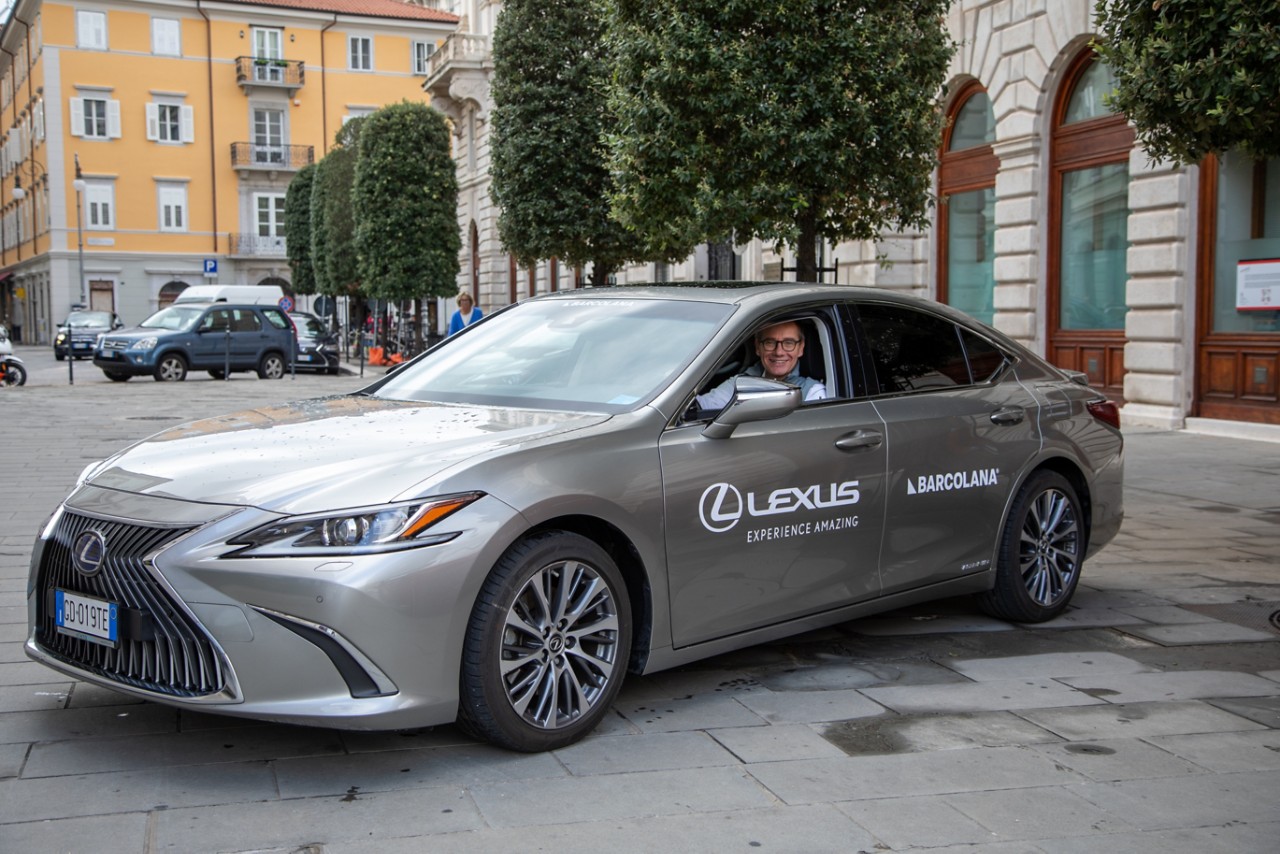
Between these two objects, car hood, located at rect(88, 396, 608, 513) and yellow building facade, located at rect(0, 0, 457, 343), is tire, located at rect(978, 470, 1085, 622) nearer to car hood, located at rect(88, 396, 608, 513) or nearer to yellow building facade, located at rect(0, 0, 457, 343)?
car hood, located at rect(88, 396, 608, 513)

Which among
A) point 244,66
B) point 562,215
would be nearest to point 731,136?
point 562,215

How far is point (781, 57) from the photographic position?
11797 mm

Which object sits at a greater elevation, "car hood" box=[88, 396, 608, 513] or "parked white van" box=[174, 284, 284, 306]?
"parked white van" box=[174, 284, 284, 306]

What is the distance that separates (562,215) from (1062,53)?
8.29 meters

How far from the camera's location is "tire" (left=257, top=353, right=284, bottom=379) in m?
28.8

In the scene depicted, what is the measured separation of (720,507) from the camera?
470 centimetres

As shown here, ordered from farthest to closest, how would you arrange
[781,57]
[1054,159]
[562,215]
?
1. [562,215]
2. [1054,159]
3. [781,57]

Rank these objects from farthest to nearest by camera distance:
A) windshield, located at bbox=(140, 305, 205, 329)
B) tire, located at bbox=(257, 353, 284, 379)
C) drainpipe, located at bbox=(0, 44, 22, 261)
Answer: drainpipe, located at bbox=(0, 44, 22, 261)
tire, located at bbox=(257, 353, 284, 379)
windshield, located at bbox=(140, 305, 205, 329)

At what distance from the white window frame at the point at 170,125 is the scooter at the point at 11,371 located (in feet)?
128

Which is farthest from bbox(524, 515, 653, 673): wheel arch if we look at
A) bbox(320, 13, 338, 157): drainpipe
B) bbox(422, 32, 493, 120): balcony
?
bbox(320, 13, 338, 157): drainpipe

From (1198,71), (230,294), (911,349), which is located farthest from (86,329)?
(911,349)

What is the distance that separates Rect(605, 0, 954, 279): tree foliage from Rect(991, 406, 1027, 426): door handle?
6.11m

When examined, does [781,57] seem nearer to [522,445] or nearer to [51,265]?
[522,445]

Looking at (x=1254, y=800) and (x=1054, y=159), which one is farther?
(x=1054, y=159)
